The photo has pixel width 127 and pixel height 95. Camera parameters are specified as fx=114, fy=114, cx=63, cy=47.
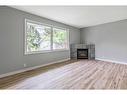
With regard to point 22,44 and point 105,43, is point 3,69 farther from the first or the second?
point 105,43

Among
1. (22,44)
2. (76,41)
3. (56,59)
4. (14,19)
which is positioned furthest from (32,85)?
(76,41)

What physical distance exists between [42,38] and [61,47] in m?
1.70

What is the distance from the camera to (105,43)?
6.80 metres

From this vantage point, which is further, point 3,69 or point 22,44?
point 22,44

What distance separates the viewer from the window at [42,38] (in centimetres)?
465

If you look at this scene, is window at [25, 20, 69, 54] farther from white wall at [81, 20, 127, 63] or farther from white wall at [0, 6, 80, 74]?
white wall at [81, 20, 127, 63]

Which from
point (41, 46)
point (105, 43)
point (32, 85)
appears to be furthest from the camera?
point (105, 43)

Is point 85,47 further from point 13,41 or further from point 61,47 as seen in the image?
point 13,41

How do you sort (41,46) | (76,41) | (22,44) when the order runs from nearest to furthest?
1. (22,44)
2. (41,46)
3. (76,41)

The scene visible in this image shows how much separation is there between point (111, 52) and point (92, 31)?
193 centimetres

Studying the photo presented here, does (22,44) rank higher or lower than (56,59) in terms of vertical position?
higher

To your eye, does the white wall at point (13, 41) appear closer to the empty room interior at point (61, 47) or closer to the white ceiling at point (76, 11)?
the empty room interior at point (61, 47)

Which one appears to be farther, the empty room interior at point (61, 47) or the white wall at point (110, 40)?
the white wall at point (110, 40)

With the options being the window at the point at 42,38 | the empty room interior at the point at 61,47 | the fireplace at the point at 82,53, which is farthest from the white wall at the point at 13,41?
the fireplace at the point at 82,53
